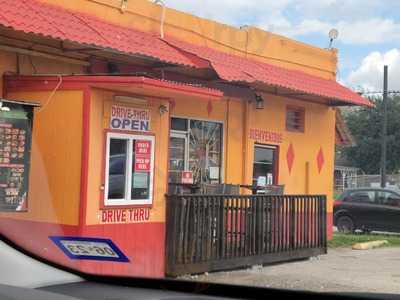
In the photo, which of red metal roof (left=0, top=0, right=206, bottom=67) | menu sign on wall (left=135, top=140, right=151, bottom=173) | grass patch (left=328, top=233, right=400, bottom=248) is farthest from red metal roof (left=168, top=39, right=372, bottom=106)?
grass patch (left=328, top=233, right=400, bottom=248)

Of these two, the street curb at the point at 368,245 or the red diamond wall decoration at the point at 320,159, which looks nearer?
the street curb at the point at 368,245

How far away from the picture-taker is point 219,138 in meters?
13.8

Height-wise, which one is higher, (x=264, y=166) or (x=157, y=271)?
(x=264, y=166)

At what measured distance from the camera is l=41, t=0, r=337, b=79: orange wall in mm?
11531

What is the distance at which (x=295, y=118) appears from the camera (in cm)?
1645

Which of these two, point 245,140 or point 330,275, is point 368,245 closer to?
point 245,140

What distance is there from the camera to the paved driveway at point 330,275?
1016cm

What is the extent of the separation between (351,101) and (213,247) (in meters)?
6.44

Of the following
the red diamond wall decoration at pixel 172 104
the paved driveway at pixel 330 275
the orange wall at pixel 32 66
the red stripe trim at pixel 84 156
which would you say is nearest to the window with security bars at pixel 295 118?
the paved driveway at pixel 330 275

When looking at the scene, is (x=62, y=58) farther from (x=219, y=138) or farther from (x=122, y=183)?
(x=219, y=138)

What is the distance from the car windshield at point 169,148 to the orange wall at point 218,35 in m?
0.03

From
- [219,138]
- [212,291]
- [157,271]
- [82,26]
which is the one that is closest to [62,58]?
[82,26]

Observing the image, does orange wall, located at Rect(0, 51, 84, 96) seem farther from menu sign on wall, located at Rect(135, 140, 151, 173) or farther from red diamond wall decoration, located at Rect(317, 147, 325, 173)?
red diamond wall decoration, located at Rect(317, 147, 325, 173)

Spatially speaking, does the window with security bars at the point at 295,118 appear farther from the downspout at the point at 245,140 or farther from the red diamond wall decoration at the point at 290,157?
the downspout at the point at 245,140
